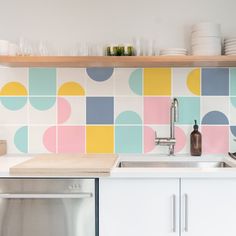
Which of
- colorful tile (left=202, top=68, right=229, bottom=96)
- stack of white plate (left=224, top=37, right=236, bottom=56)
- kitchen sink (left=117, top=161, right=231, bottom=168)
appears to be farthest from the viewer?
colorful tile (left=202, top=68, right=229, bottom=96)

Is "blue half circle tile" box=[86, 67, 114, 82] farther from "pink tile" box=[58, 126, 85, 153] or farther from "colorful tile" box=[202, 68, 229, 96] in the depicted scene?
"colorful tile" box=[202, 68, 229, 96]

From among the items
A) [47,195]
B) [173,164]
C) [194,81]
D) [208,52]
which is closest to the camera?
[47,195]

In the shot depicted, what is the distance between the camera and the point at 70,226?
6.59 feet

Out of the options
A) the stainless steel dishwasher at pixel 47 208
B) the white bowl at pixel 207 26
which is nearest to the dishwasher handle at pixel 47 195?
the stainless steel dishwasher at pixel 47 208

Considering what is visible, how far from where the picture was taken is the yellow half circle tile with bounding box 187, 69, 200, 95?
2598 mm

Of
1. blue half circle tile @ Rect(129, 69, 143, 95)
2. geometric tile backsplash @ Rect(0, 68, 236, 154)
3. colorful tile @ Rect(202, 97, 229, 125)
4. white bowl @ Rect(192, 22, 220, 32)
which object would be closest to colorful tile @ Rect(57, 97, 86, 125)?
geometric tile backsplash @ Rect(0, 68, 236, 154)

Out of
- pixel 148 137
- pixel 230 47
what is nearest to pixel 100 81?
pixel 148 137

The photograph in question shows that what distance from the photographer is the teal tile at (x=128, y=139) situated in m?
2.62

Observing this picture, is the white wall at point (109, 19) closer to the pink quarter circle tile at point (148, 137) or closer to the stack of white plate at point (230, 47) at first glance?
the stack of white plate at point (230, 47)

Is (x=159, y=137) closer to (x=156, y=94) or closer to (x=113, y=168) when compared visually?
(x=156, y=94)

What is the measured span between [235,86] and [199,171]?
2.79 feet

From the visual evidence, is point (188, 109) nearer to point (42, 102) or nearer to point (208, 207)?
point (208, 207)

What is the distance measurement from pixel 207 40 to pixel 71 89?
37.1 inches

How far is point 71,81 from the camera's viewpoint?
2625 mm
